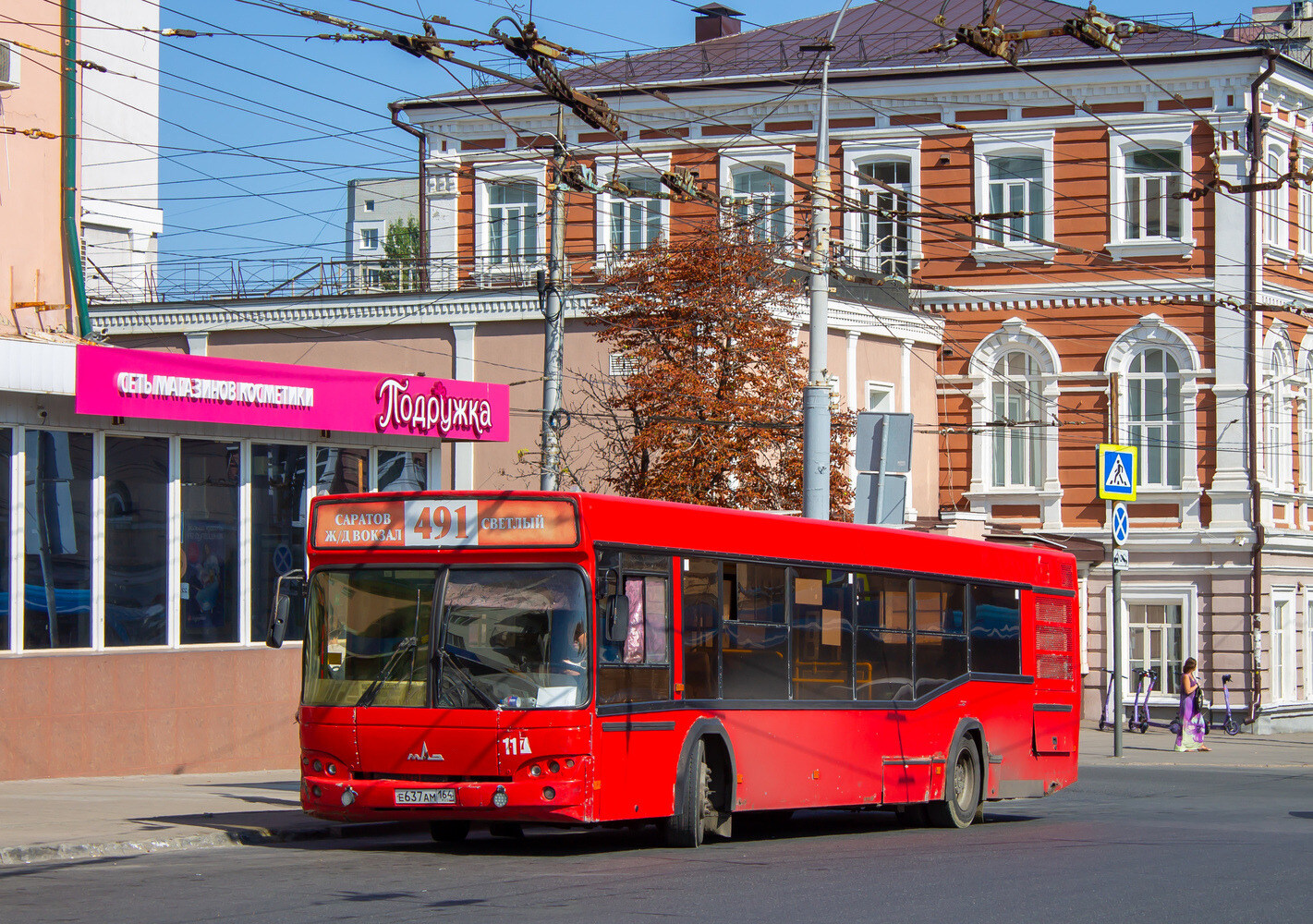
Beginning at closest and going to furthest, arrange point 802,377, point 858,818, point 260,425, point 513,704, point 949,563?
point 513,704, point 949,563, point 858,818, point 260,425, point 802,377

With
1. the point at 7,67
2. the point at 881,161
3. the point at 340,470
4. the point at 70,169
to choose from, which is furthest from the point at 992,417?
the point at 7,67

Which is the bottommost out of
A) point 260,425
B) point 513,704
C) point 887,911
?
point 887,911

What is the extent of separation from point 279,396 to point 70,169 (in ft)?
12.1

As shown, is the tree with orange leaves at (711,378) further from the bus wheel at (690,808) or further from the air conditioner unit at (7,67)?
the bus wheel at (690,808)

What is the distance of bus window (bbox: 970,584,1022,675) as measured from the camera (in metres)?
16.9

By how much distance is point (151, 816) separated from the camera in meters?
14.0

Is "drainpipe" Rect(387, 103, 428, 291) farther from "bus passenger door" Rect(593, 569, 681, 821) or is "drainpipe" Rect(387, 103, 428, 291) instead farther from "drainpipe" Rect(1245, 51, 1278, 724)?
"bus passenger door" Rect(593, 569, 681, 821)

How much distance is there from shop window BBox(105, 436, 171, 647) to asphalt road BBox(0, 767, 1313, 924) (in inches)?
216

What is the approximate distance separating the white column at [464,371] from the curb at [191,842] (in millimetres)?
15889

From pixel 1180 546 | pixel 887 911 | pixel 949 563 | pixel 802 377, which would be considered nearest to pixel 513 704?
pixel 887 911

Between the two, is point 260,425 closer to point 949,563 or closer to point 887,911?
point 949,563

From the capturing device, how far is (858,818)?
59.1ft

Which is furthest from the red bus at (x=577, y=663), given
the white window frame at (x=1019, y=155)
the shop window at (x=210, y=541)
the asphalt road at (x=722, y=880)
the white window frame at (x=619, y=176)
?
the white window frame at (x=619, y=176)

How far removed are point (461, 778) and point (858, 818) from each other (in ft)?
24.3
